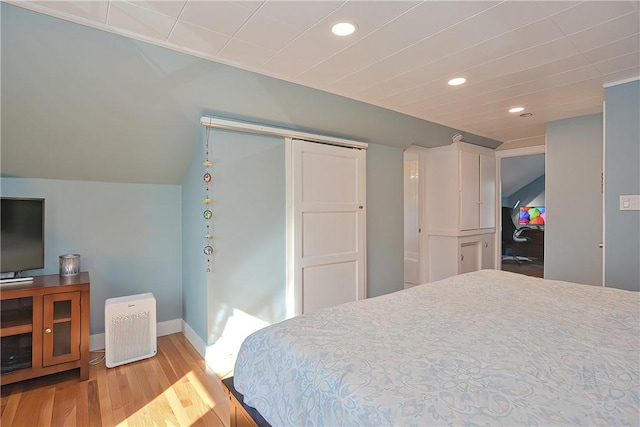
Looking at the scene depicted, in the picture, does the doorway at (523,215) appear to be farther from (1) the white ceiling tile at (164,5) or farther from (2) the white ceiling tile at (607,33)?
(1) the white ceiling tile at (164,5)

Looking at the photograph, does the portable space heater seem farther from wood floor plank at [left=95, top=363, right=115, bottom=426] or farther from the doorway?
the doorway

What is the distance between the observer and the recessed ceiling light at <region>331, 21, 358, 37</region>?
5.80ft

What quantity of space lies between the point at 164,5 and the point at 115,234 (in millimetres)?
2019

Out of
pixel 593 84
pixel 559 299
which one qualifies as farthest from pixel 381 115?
pixel 559 299

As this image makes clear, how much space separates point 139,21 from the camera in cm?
173

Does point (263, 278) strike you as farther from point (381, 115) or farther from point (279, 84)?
point (381, 115)

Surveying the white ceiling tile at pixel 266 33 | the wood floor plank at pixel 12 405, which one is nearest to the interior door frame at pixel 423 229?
the white ceiling tile at pixel 266 33

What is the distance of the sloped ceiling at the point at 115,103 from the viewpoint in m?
1.82

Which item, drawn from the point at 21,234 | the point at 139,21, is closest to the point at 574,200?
the point at 139,21

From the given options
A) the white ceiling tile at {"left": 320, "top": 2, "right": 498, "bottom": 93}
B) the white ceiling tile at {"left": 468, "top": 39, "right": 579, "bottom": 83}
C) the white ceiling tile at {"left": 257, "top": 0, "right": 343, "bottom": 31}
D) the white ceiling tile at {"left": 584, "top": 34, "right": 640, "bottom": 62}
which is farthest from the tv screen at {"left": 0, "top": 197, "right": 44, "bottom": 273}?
the white ceiling tile at {"left": 584, "top": 34, "right": 640, "bottom": 62}

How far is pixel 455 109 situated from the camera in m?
3.27

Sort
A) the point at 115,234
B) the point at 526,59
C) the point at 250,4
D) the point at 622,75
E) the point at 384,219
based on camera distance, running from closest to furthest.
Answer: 1. the point at 250,4
2. the point at 526,59
3. the point at 622,75
4. the point at 115,234
5. the point at 384,219

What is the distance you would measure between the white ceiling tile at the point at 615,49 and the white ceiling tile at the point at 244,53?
6.70 ft

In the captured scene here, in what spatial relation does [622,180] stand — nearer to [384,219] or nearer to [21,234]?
[384,219]
